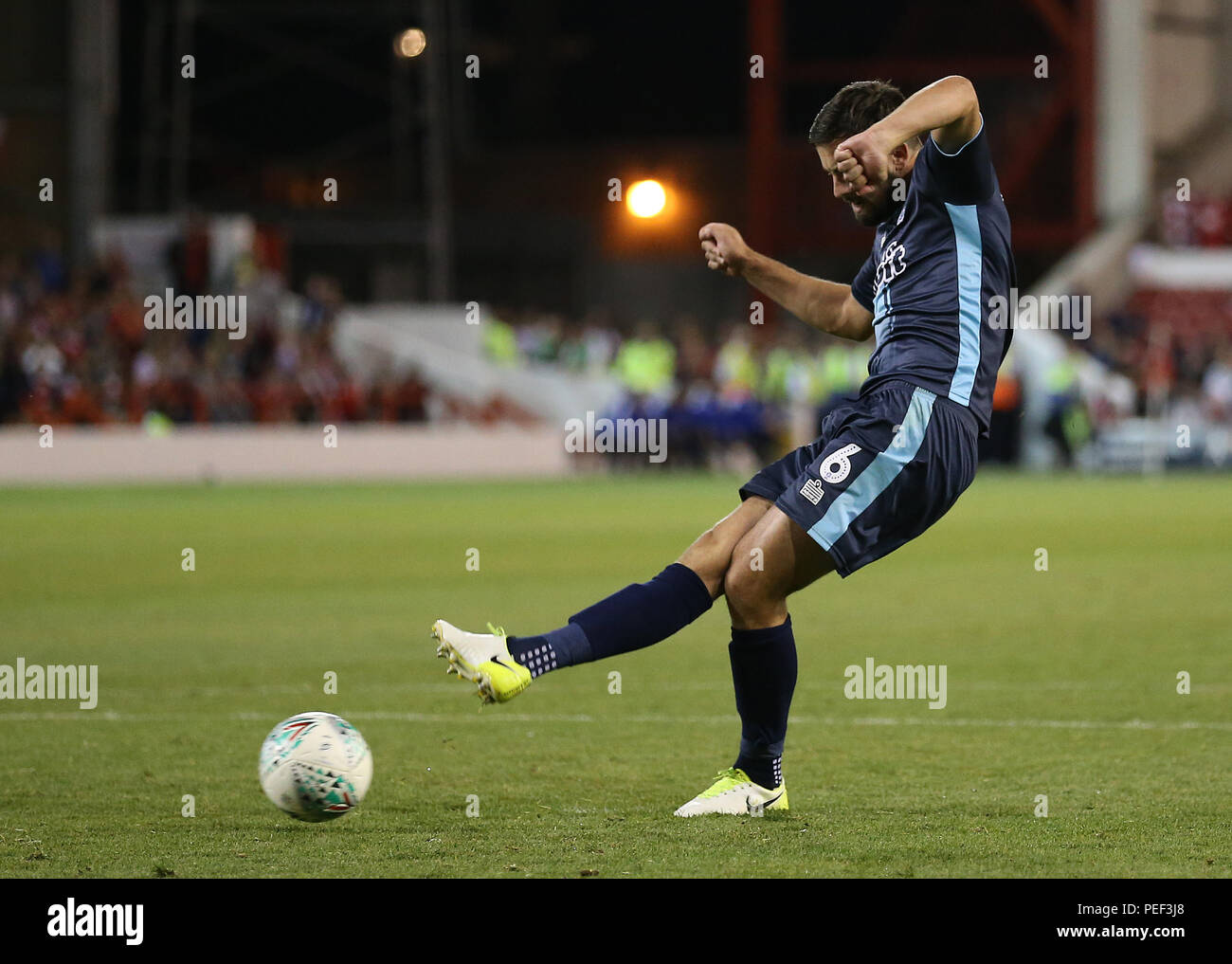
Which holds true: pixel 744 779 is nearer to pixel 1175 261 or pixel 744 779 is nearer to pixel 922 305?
pixel 922 305

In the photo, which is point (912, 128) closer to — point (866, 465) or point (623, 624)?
point (866, 465)

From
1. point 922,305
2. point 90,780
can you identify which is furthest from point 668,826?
point 90,780

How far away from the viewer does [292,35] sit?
39.8 meters

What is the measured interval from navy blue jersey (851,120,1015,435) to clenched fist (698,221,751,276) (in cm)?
61

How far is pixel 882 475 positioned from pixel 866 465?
5 cm

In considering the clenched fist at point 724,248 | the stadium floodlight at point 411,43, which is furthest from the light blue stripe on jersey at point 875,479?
the stadium floodlight at point 411,43

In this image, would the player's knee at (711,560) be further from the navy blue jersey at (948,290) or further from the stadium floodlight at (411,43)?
the stadium floodlight at (411,43)

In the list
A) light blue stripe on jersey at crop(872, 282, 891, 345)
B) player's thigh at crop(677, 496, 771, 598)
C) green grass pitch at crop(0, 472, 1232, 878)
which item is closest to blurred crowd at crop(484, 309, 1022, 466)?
green grass pitch at crop(0, 472, 1232, 878)

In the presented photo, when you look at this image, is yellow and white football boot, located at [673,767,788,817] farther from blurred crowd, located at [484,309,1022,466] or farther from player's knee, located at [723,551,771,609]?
blurred crowd, located at [484,309,1022,466]

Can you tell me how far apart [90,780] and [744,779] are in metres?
2.22

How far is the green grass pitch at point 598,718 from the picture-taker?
17.3ft

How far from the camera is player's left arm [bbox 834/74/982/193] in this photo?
15.5 feet

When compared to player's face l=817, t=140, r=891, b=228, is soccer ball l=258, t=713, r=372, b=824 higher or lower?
lower

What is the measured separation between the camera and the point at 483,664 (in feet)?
16.8
